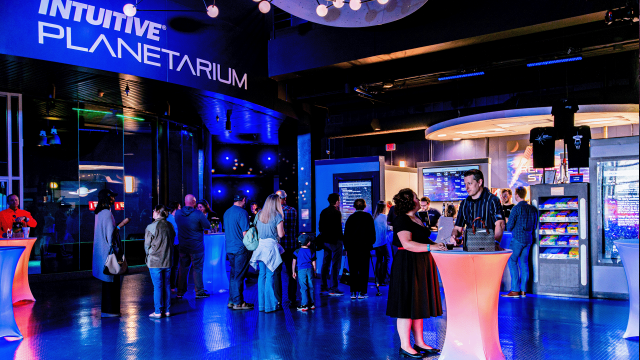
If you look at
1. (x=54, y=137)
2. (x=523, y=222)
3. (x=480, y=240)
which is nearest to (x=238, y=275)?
(x=480, y=240)

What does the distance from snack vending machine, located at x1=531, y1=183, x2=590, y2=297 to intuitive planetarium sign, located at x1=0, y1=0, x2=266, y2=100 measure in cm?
554

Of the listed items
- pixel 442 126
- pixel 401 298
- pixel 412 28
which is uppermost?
pixel 412 28

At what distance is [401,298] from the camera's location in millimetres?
4078

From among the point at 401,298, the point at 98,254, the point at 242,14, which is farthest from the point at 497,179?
the point at 98,254

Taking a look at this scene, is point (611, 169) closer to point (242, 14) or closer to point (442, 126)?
point (442, 126)

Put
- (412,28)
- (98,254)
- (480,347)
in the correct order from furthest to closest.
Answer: (412,28) → (98,254) → (480,347)

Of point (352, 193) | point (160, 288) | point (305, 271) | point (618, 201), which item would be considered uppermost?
point (352, 193)

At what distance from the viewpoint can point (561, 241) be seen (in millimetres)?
7504

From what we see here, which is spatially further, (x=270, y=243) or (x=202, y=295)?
(x=202, y=295)

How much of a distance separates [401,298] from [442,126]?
5852 mm

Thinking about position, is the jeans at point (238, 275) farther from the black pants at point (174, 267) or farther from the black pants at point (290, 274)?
the black pants at point (174, 267)

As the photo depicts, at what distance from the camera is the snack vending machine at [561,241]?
725cm

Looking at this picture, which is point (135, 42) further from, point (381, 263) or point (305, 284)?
point (381, 263)

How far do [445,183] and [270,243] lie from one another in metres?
6.20
